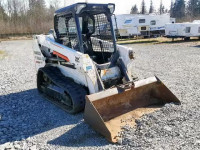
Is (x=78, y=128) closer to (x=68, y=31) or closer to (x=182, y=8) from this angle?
(x=68, y=31)

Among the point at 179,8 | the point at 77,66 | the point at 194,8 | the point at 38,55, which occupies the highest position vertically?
the point at 179,8

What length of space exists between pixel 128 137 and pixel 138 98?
144 centimetres

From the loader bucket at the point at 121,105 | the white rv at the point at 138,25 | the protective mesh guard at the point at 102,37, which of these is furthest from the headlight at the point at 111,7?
the white rv at the point at 138,25

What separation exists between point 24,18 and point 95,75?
38.4 metres

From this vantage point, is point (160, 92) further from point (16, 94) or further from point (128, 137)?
point (16, 94)

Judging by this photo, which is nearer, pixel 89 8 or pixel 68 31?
pixel 89 8

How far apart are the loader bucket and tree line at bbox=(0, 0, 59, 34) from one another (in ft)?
113

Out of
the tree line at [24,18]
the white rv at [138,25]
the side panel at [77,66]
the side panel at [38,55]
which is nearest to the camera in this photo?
the side panel at [77,66]

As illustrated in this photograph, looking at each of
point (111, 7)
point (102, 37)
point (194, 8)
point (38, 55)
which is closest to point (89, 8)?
point (111, 7)

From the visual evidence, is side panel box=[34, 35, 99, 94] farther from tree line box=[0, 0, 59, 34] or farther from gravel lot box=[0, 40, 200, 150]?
tree line box=[0, 0, 59, 34]

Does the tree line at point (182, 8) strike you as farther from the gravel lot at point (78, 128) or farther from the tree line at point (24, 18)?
the gravel lot at point (78, 128)

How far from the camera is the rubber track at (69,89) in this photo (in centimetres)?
473

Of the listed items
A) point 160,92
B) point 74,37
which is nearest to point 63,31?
point 74,37

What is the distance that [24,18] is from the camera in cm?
3928
